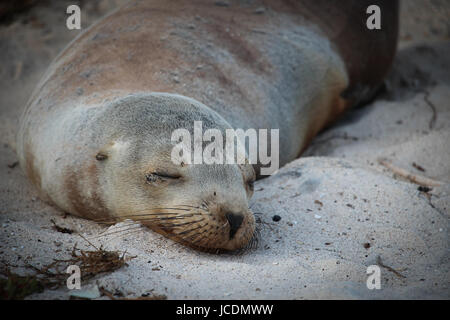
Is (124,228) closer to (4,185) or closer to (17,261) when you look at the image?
(17,261)

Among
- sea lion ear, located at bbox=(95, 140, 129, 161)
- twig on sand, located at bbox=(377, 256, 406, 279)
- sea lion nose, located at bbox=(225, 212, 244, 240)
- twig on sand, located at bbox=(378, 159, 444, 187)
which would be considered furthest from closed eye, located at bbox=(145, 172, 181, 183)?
twig on sand, located at bbox=(378, 159, 444, 187)

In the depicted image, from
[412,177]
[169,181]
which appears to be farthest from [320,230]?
[412,177]

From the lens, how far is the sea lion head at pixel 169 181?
234 cm

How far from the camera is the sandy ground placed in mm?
2117

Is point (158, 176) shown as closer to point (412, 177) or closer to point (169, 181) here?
point (169, 181)

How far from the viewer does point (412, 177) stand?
3.60 metres

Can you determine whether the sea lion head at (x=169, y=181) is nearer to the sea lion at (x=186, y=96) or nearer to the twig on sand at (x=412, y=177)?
the sea lion at (x=186, y=96)

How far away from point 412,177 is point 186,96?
1.81 metres

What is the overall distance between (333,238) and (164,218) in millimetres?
977

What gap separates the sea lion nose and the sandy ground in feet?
0.52

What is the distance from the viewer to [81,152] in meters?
2.70

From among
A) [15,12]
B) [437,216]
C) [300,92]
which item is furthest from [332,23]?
[15,12]

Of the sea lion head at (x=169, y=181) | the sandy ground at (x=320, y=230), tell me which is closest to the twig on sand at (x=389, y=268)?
the sandy ground at (x=320, y=230)

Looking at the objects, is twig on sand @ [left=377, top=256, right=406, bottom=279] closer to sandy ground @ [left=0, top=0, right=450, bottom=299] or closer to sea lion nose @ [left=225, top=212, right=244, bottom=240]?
sandy ground @ [left=0, top=0, right=450, bottom=299]
